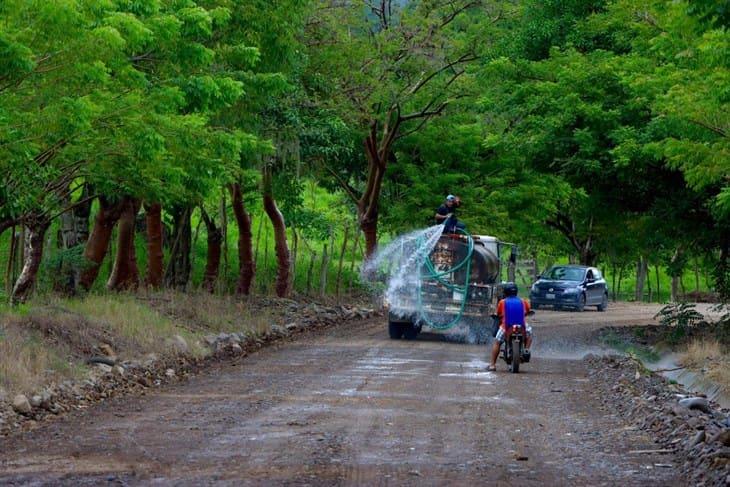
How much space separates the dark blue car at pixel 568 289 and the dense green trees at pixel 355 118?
255 cm

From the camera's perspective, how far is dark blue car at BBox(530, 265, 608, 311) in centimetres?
4650

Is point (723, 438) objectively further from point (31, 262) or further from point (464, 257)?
point (464, 257)

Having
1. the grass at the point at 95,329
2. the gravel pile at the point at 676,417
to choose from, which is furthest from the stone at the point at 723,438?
the grass at the point at 95,329

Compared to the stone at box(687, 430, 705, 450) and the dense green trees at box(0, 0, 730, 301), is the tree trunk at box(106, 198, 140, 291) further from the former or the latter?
the stone at box(687, 430, 705, 450)

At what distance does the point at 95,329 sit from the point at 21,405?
597cm

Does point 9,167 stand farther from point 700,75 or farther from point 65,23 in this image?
point 700,75

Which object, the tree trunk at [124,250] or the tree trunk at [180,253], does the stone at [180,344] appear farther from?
the tree trunk at [180,253]

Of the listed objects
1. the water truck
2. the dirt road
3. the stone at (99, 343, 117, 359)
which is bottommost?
the dirt road

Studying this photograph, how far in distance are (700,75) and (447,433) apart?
9.61m

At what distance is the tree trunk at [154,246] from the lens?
3069 cm

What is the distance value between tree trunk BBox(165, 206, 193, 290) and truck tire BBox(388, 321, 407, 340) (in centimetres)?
805

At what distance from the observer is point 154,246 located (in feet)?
102

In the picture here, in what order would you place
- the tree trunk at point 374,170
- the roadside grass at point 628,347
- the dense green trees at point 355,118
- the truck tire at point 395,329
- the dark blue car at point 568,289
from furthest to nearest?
the dark blue car at point 568,289 → the tree trunk at point 374,170 → the truck tire at point 395,329 → the roadside grass at point 628,347 → the dense green trees at point 355,118

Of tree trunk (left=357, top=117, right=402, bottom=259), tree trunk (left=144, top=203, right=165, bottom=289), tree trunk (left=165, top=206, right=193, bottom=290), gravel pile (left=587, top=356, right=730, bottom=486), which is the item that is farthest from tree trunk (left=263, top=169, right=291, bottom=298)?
gravel pile (left=587, top=356, right=730, bottom=486)
